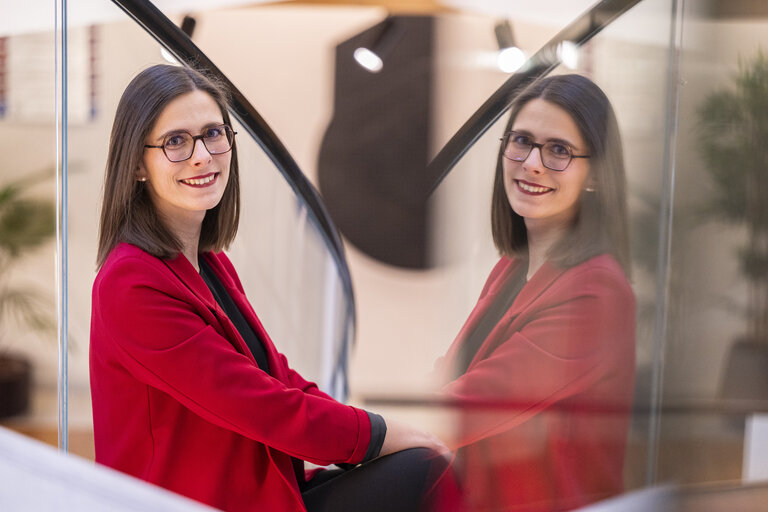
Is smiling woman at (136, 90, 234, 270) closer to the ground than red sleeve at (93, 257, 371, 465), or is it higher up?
higher up

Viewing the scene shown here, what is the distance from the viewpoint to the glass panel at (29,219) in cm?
124

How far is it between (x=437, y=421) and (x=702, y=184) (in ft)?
1.53

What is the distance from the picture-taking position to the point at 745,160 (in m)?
0.74

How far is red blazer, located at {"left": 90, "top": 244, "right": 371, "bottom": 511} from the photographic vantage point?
99 cm

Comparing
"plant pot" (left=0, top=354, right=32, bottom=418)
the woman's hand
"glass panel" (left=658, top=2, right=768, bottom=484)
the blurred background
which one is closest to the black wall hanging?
the blurred background

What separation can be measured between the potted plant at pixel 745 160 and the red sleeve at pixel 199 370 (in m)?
0.57

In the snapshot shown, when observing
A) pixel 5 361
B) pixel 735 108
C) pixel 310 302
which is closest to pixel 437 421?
pixel 310 302

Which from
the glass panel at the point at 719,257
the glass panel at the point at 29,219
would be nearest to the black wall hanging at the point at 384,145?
the glass panel at the point at 719,257

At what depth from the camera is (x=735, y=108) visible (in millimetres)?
734

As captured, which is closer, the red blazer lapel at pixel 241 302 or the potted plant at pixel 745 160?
the potted plant at pixel 745 160

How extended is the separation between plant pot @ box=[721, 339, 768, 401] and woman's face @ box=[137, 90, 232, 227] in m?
0.73

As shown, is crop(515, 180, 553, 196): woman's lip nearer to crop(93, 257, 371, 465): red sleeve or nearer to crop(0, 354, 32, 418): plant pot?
crop(93, 257, 371, 465): red sleeve

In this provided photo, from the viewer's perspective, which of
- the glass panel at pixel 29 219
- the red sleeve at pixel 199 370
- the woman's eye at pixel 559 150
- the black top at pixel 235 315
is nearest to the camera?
the woman's eye at pixel 559 150

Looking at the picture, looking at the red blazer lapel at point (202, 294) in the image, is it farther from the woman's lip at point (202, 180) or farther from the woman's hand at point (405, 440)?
the woman's hand at point (405, 440)
